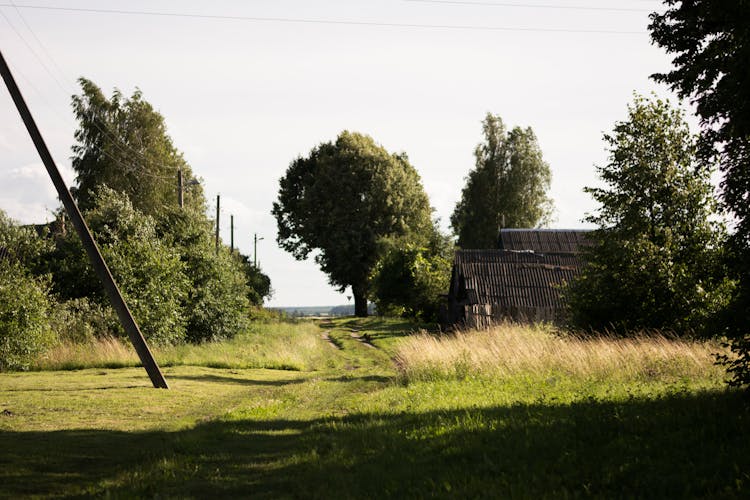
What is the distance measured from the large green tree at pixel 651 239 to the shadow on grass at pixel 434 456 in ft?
38.2

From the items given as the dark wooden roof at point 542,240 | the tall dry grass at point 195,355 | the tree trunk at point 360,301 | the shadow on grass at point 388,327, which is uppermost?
the dark wooden roof at point 542,240

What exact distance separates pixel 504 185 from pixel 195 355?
5211 centimetres

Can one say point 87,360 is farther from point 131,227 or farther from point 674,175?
point 674,175

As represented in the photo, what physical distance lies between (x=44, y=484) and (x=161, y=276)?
979 inches

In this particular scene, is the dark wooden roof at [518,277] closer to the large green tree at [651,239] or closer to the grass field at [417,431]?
the large green tree at [651,239]

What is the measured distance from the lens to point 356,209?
69.2 meters

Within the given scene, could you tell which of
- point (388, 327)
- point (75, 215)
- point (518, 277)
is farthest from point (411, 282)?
point (75, 215)

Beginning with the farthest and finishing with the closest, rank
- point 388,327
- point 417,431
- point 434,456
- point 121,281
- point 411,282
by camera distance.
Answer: point 411,282 → point 388,327 → point 121,281 → point 417,431 → point 434,456

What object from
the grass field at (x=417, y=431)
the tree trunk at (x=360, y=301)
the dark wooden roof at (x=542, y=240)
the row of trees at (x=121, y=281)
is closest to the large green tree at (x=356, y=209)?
the tree trunk at (x=360, y=301)

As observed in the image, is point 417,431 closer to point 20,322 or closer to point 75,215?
point 75,215

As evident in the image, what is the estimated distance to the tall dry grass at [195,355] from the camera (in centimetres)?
2631

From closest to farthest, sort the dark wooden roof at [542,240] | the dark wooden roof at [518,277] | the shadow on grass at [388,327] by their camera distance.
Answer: the dark wooden roof at [518,277]
the shadow on grass at [388,327]
the dark wooden roof at [542,240]

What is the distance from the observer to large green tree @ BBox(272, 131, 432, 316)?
224ft

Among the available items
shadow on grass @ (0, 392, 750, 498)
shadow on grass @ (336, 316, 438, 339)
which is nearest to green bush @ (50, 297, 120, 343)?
shadow on grass @ (0, 392, 750, 498)
